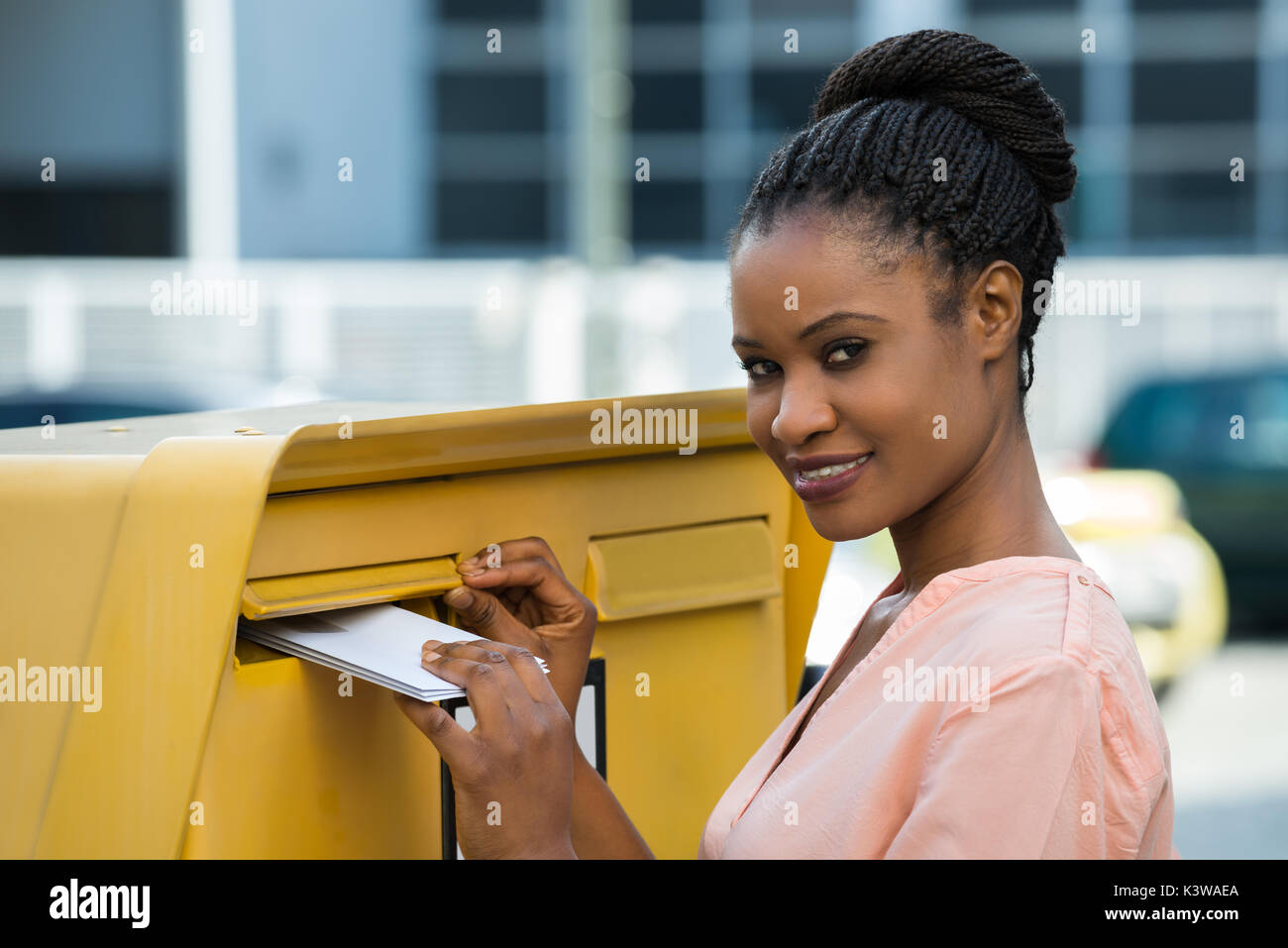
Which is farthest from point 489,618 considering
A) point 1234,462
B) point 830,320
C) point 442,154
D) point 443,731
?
point 442,154

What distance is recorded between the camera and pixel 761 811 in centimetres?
152

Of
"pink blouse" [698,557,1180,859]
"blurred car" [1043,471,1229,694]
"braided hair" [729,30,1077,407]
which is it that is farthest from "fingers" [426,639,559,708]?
"blurred car" [1043,471,1229,694]

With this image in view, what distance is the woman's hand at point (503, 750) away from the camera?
4.68 ft

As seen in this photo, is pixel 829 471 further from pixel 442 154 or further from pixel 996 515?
pixel 442 154

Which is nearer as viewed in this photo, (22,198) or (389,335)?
(389,335)

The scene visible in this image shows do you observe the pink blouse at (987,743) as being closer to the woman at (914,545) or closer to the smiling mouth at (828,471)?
the woman at (914,545)

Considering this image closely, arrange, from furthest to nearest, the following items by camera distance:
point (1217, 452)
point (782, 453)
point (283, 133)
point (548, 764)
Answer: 1. point (283, 133)
2. point (1217, 452)
3. point (782, 453)
4. point (548, 764)

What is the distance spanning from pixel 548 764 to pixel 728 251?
0.58 metres

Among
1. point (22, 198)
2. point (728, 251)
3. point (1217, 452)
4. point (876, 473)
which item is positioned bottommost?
point (1217, 452)

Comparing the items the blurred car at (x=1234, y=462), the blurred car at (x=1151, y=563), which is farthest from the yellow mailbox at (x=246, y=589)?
the blurred car at (x=1234, y=462)
